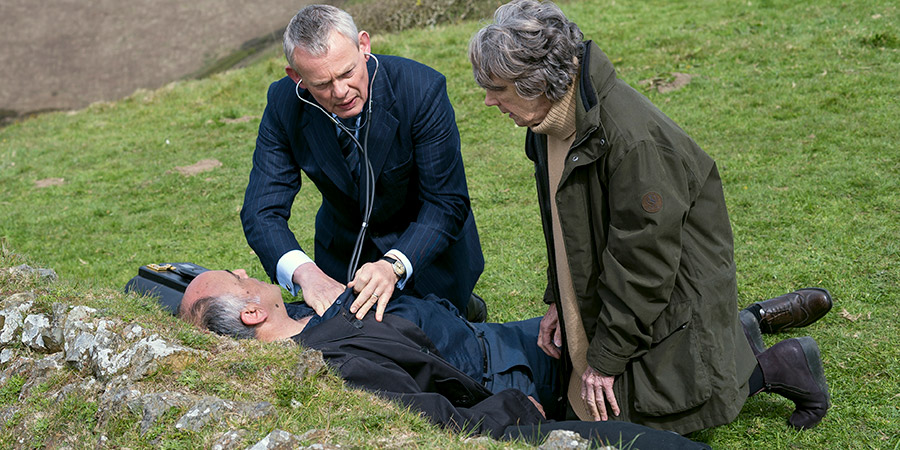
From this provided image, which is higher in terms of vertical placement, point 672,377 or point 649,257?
point 649,257

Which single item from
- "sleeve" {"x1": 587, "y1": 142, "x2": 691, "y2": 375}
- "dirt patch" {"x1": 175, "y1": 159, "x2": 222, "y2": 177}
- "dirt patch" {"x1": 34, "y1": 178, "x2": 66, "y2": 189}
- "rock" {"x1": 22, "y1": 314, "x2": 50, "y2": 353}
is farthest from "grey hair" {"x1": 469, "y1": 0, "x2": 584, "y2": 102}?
"dirt patch" {"x1": 34, "y1": 178, "x2": 66, "y2": 189}

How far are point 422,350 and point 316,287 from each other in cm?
64

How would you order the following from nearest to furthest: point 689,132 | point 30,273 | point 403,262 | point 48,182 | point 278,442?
point 278,442 → point 403,262 → point 30,273 → point 689,132 → point 48,182

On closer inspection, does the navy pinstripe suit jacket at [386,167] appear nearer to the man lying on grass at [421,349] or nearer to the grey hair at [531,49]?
the man lying on grass at [421,349]

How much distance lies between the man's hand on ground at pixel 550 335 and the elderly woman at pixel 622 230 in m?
0.35

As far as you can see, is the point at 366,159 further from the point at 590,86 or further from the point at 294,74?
the point at 590,86

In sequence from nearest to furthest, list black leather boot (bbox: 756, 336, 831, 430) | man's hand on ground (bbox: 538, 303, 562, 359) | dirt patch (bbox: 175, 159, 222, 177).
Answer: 1. black leather boot (bbox: 756, 336, 831, 430)
2. man's hand on ground (bbox: 538, 303, 562, 359)
3. dirt patch (bbox: 175, 159, 222, 177)

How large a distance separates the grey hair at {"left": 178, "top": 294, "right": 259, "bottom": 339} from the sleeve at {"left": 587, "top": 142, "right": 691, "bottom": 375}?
5.86 feet

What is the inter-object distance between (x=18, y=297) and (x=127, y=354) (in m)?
1.08

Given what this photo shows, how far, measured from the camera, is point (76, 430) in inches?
115

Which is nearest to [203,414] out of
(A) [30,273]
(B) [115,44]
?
(A) [30,273]

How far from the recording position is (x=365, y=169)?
12.8ft

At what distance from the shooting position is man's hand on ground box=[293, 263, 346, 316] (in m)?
3.70

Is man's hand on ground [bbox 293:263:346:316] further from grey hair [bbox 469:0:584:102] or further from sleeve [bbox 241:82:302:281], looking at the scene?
grey hair [bbox 469:0:584:102]
